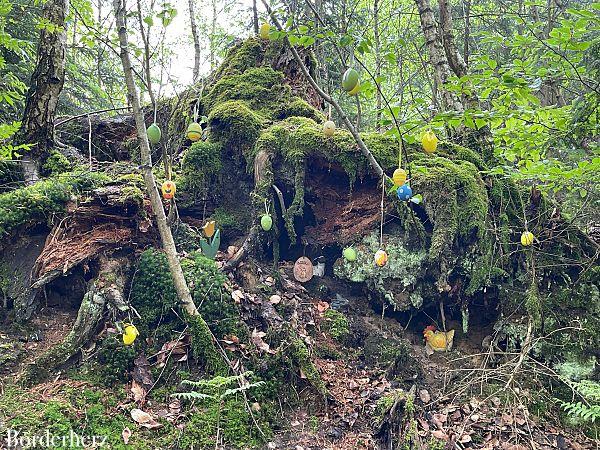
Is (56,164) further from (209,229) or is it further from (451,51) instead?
(451,51)

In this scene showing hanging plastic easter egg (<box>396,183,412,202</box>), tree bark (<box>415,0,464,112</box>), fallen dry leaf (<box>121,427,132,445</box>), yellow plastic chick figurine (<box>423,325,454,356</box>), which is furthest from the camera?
tree bark (<box>415,0,464,112</box>)

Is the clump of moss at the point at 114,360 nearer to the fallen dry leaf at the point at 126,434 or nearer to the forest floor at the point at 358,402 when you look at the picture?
the forest floor at the point at 358,402

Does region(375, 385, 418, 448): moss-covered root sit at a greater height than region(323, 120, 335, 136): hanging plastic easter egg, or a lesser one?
lesser

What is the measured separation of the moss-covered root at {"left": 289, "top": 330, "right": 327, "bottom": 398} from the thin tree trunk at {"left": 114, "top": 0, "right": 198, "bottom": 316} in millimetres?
883

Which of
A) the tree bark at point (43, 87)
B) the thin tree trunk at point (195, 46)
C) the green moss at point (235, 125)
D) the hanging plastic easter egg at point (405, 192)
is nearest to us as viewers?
the hanging plastic easter egg at point (405, 192)

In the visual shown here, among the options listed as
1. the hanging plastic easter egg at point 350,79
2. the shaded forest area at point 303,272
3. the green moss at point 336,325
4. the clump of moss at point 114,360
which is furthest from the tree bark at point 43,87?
the green moss at point 336,325

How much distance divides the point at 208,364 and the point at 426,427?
5.95ft

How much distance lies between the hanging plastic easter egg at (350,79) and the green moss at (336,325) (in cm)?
221

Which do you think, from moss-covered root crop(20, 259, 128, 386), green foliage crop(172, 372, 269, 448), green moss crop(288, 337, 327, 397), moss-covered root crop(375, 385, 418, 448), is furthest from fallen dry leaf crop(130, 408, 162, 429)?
moss-covered root crop(375, 385, 418, 448)

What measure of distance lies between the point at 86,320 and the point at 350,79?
110 inches

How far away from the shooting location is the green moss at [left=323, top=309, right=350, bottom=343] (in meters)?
4.10

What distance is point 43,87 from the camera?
4375 mm

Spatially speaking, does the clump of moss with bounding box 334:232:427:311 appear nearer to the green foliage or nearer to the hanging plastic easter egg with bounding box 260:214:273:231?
the hanging plastic easter egg with bounding box 260:214:273:231

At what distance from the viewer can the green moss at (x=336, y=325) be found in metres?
4.10
